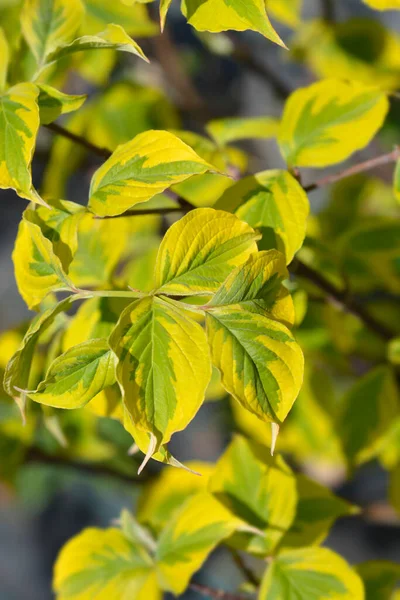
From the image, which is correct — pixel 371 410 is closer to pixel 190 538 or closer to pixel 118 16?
pixel 190 538

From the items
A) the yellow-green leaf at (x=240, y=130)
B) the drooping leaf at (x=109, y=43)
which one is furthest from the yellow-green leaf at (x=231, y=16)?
the yellow-green leaf at (x=240, y=130)

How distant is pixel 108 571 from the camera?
0.60 metres

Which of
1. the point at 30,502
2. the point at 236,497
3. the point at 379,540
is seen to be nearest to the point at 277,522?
the point at 236,497

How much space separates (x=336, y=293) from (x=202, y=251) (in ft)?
0.86

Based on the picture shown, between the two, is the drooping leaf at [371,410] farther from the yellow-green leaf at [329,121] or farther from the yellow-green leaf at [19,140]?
the yellow-green leaf at [19,140]

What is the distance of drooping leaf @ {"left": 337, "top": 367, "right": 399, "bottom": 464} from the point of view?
84cm

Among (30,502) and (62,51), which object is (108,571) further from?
(30,502)

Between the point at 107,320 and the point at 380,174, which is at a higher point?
the point at 107,320

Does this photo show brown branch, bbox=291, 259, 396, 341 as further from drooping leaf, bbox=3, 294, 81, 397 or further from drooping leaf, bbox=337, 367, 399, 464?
drooping leaf, bbox=3, 294, 81, 397

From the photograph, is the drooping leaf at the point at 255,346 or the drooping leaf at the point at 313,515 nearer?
the drooping leaf at the point at 255,346

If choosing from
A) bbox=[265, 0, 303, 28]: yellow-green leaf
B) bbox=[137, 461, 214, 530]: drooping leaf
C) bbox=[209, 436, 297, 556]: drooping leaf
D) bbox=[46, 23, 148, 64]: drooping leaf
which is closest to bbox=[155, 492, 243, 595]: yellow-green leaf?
bbox=[209, 436, 297, 556]: drooping leaf

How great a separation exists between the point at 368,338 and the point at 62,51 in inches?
24.4

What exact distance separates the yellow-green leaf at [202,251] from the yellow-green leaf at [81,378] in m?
0.06

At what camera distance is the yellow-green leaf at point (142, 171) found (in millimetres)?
412
